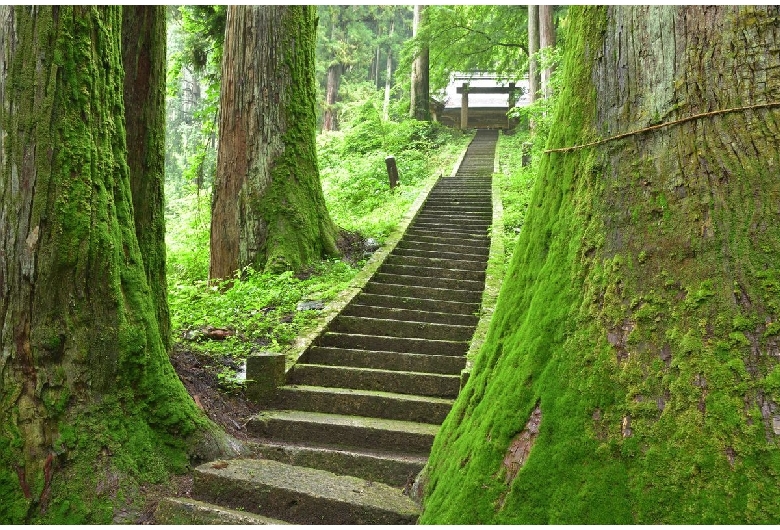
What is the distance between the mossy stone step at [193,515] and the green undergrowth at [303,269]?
194 cm

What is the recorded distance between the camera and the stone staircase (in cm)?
389

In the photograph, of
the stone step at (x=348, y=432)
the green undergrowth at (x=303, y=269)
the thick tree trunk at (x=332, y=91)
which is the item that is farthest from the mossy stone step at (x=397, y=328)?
the thick tree trunk at (x=332, y=91)

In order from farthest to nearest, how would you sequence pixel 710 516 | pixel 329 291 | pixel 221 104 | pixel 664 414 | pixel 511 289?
pixel 221 104 → pixel 329 291 → pixel 511 289 → pixel 664 414 → pixel 710 516

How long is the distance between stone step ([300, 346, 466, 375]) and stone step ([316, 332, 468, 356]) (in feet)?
0.82

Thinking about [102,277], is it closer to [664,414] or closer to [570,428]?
[570,428]

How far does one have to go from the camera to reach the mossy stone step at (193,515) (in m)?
3.66

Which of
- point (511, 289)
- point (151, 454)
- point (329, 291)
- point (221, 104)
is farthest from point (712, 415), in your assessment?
point (221, 104)

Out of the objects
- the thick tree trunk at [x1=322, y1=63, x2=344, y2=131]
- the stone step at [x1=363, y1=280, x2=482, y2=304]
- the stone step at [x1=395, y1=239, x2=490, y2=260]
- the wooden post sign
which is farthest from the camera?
the thick tree trunk at [x1=322, y1=63, x2=344, y2=131]

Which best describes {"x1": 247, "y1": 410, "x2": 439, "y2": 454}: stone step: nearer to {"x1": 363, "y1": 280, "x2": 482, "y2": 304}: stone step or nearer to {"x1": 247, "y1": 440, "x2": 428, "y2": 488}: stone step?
{"x1": 247, "y1": 440, "x2": 428, "y2": 488}: stone step

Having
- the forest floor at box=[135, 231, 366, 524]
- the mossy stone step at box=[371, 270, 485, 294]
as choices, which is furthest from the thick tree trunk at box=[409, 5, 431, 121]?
the forest floor at box=[135, 231, 366, 524]

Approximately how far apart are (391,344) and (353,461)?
2.21m

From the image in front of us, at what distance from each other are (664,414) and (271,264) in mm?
7393

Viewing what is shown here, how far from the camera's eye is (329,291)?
8.02 metres

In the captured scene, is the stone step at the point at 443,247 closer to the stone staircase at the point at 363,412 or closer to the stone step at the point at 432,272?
the stone staircase at the point at 363,412
